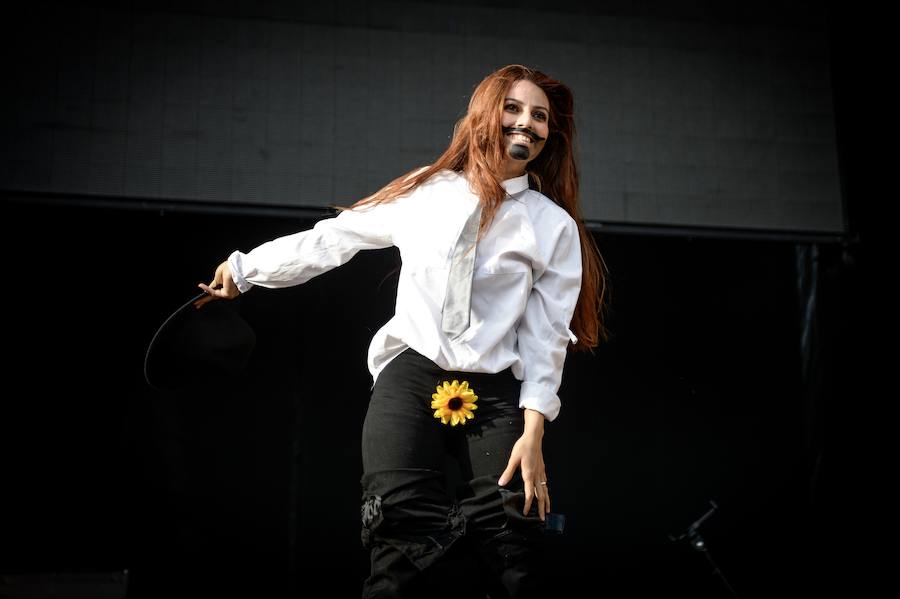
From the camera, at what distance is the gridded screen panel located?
337 centimetres

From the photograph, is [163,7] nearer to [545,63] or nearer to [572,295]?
[545,63]

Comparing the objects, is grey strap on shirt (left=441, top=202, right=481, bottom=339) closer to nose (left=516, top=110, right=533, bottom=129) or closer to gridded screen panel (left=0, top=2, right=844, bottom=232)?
nose (left=516, top=110, right=533, bottom=129)

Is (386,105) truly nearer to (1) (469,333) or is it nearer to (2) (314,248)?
(2) (314,248)

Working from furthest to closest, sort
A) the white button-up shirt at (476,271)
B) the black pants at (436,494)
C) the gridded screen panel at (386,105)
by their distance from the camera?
1. the gridded screen panel at (386,105)
2. the white button-up shirt at (476,271)
3. the black pants at (436,494)

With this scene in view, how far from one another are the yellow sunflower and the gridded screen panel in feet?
5.78

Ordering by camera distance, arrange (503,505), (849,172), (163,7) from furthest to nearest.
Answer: (849,172) → (163,7) → (503,505)

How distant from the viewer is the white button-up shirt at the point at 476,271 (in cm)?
182

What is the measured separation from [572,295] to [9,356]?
2.47 meters

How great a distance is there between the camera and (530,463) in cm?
176

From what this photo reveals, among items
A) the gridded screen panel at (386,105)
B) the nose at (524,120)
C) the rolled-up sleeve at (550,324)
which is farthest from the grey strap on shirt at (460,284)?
the gridded screen panel at (386,105)

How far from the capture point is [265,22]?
3531 mm

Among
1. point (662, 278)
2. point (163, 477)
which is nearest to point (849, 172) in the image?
point (662, 278)

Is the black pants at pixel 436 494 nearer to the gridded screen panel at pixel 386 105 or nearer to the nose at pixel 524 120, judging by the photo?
the nose at pixel 524 120

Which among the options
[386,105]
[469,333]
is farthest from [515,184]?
[386,105]
